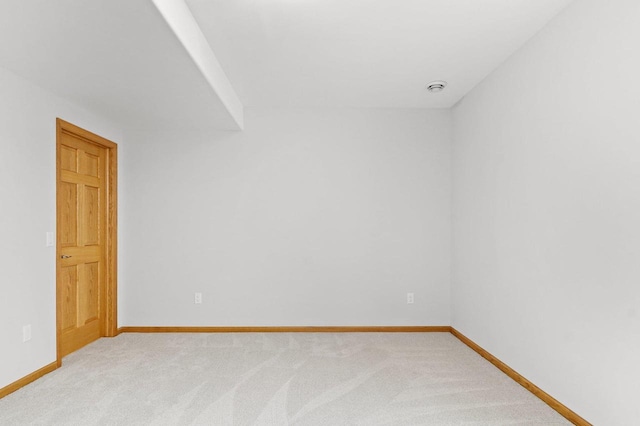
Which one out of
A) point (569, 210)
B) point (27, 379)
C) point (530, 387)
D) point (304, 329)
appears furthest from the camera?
point (304, 329)

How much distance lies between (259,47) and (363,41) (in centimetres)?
75

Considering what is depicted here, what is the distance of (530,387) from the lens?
2711mm

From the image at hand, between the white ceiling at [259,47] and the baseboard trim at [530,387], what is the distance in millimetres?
2374

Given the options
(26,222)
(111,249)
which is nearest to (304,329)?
(111,249)

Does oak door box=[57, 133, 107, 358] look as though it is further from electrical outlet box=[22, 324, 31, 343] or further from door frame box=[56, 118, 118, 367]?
electrical outlet box=[22, 324, 31, 343]

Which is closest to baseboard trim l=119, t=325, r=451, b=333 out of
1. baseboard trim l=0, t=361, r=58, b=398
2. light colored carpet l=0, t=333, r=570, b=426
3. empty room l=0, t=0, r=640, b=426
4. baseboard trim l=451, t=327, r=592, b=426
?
empty room l=0, t=0, r=640, b=426

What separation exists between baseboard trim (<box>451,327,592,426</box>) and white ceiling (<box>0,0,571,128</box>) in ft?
7.79

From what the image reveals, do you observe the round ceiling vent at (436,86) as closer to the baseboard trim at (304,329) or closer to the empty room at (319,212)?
the empty room at (319,212)

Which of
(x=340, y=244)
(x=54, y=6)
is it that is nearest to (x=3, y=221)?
(x=54, y=6)

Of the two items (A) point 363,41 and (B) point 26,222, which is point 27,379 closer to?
(B) point 26,222

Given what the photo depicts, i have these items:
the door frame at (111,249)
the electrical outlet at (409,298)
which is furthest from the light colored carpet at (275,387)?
the electrical outlet at (409,298)

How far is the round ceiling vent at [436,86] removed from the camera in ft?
11.7

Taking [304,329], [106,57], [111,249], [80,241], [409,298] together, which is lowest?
[304,329]

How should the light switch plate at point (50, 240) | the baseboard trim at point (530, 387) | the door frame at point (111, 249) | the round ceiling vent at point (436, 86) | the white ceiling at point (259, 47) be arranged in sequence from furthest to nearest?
the door frame at point (111, 249) < the round ceiling vent at point (436, 86) < the light switch plate at point (50, 240) < the baseboard trim at point (530, 387) < the white ceiling at point (259, 47)
